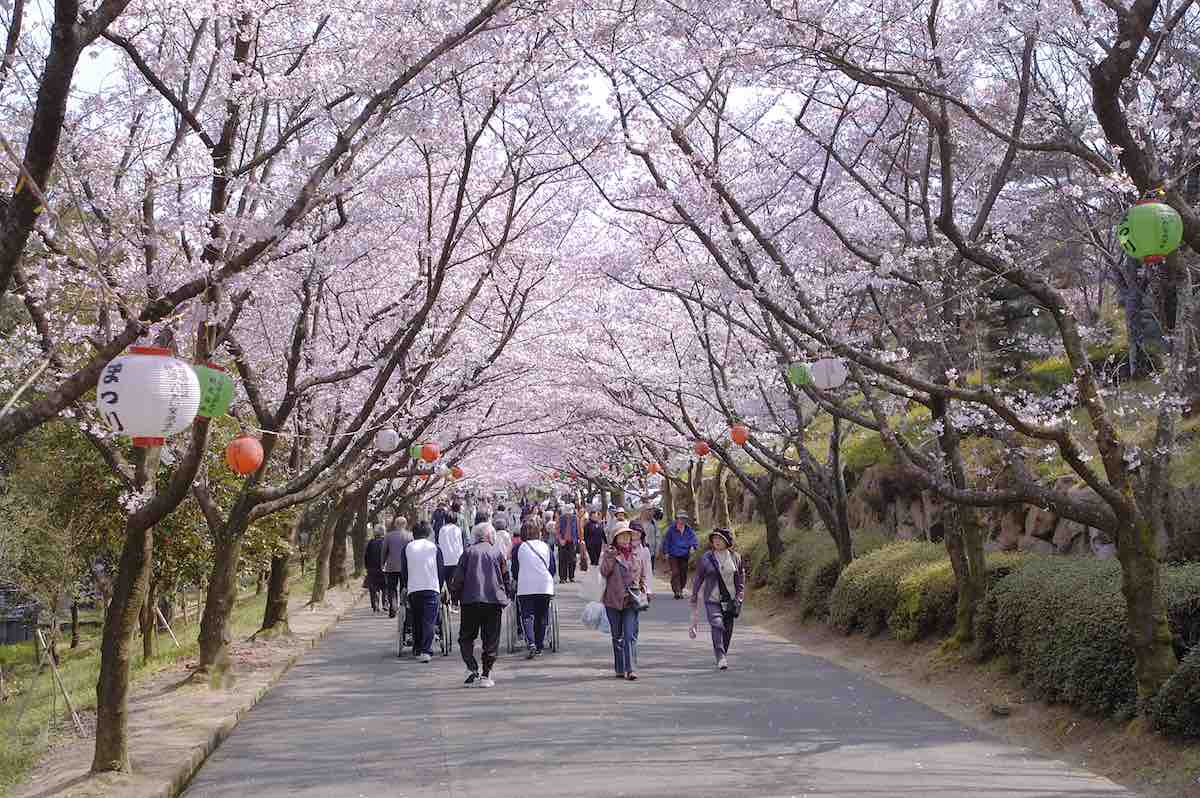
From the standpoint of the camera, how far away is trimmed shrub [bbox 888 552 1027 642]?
44.2ft

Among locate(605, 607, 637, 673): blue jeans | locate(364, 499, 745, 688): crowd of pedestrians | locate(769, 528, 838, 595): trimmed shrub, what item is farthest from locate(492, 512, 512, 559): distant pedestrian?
locate(769, 528, 838, 595): trimmed shrub

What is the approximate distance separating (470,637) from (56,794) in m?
5.07

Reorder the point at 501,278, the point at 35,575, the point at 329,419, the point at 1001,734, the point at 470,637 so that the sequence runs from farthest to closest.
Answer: the point at 35,575, the point at 329,419, the point at 501,278, the point at 470,637, the point at 1001,734

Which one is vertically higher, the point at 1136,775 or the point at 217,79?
the point at 217,79

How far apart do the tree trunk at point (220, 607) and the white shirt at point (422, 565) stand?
217 centimetres

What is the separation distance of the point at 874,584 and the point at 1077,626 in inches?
226

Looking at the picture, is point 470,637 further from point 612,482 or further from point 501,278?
point 612,482

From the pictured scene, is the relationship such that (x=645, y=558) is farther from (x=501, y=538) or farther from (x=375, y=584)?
(x=375, y=584)

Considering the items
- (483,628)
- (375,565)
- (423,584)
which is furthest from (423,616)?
(375,565)

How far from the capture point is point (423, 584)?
14.3 metres

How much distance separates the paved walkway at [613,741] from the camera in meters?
7.46

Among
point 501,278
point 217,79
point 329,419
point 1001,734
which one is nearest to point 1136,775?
point 1001,734

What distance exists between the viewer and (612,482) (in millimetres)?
52719

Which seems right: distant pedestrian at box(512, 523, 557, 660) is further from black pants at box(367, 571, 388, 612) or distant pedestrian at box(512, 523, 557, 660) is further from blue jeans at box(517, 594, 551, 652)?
black pants at box(367, 571, 388, 612)
